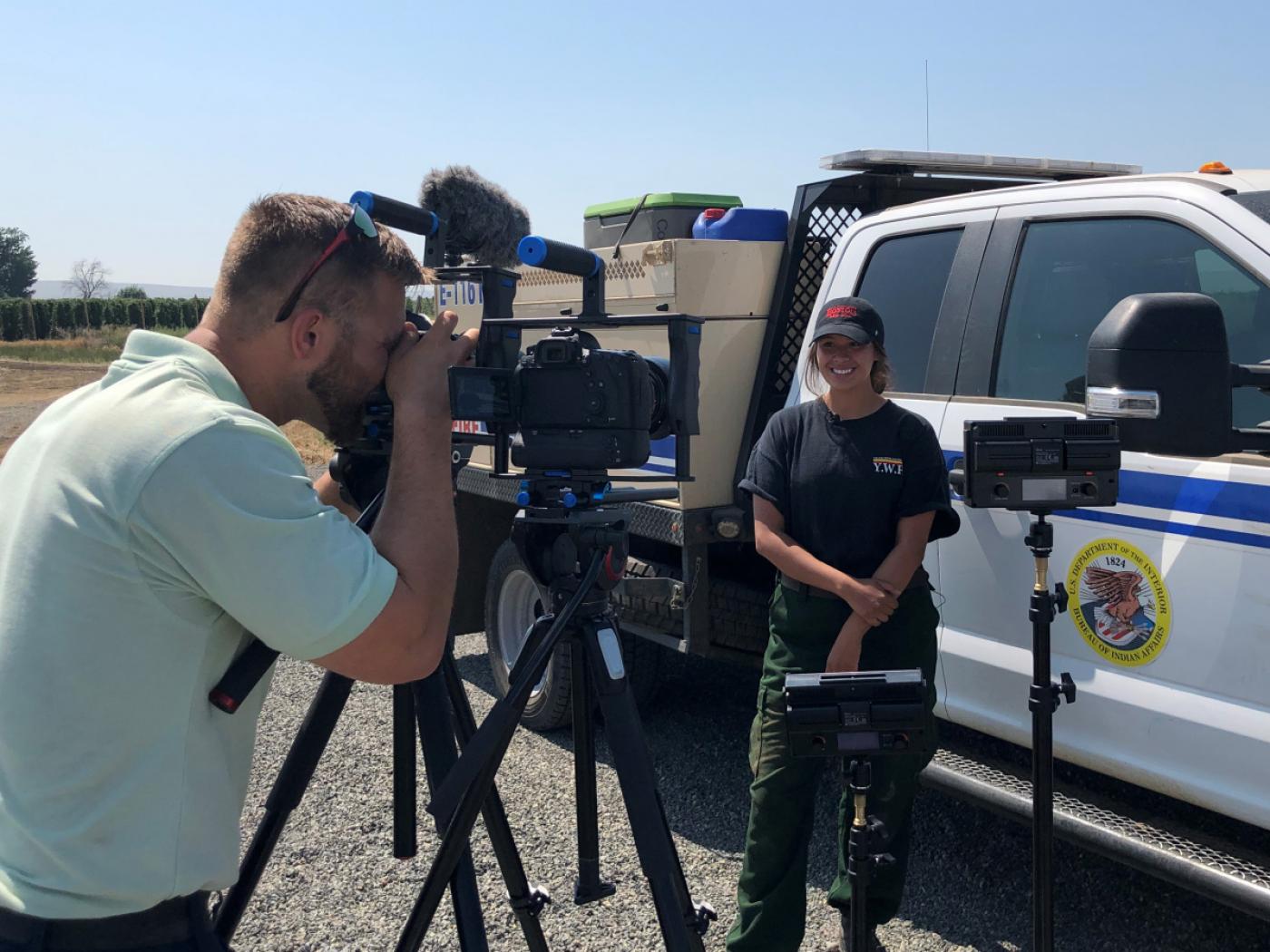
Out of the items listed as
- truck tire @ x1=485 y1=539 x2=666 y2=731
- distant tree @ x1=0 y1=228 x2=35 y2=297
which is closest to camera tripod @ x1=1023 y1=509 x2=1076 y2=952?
truck tire @ x1=485 y1=539 x2=666 y2=731

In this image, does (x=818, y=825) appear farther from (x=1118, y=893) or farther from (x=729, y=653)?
(x=1118, y=893)

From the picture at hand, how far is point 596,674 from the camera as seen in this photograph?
2352 millimetres

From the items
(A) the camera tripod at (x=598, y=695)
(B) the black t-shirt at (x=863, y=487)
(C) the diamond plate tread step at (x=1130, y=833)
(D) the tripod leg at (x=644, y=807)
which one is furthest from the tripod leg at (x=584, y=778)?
(C) the diamond plate tread step at (x=1130, y=833)

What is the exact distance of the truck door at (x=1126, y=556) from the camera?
9.09 ft

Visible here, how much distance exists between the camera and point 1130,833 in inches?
114

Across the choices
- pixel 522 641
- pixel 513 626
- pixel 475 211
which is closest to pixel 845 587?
pixel 475 211

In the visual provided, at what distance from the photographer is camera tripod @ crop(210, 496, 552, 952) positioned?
7.77 ft

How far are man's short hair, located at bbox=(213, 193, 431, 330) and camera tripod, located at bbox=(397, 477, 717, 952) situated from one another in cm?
72

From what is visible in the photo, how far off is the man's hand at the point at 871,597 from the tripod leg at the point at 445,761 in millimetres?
1141

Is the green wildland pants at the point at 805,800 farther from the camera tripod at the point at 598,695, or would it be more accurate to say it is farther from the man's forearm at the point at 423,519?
the man's forearm at the point at 423,519

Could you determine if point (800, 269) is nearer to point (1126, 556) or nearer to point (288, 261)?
point (1126, 556)

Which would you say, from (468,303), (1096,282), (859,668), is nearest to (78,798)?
(859,668)

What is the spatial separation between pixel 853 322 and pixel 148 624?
2168 mm

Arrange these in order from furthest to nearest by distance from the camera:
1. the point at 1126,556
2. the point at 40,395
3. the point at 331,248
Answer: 1. the point at 40,395
2. the point at 1126,556
3. the point at 331,248
